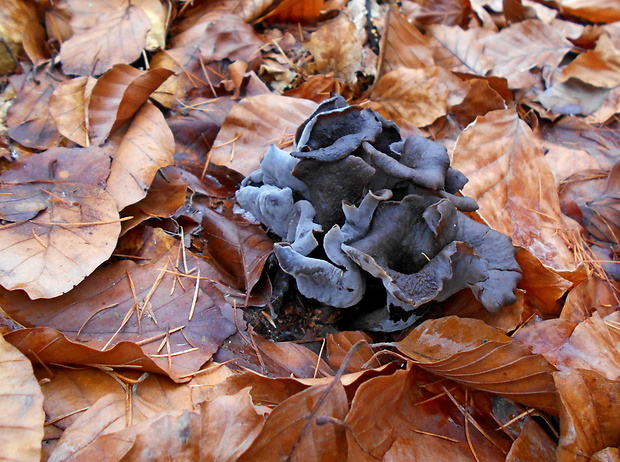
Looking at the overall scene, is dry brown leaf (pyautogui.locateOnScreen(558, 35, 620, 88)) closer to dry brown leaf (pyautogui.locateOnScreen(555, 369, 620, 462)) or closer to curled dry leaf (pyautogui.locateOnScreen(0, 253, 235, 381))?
dry brown leaf (pyautogui.locateOnScreen(555, 369, 620, 462))

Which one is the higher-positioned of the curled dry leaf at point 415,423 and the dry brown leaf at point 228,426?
the dry brown leaf at point 228,426

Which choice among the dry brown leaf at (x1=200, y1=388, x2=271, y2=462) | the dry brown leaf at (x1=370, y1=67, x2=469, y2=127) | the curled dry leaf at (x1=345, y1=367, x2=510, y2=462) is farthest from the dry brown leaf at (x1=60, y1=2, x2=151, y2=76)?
the curled dry leaf at (x1=345, y1=367, x2=510, y2=462)

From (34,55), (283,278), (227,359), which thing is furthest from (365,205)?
(34,55)

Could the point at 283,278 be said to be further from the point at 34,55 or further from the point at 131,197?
the point at 34,55

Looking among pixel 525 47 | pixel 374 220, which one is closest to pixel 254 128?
pixel 374 220

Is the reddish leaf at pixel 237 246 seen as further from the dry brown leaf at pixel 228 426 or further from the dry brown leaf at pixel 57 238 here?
the dry brown leaf at pixel 228 426

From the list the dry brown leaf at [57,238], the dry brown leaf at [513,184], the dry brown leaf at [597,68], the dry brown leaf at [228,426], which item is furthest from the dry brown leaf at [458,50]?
the dry brown leaf at [228,426]
